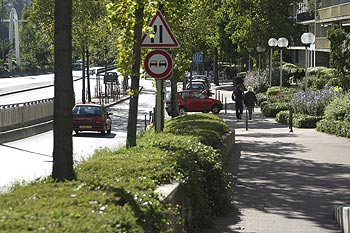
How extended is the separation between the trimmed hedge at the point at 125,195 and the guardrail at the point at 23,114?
18104mm

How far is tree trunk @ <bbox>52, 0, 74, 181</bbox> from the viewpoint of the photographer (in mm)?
7062

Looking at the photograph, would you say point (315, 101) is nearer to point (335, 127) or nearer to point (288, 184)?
point (335, 127)

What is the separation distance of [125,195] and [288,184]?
7.74 m

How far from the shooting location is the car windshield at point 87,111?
103 ft

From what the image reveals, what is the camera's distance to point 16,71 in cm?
10294

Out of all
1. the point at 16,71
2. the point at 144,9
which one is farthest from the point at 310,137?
the point at 16,71

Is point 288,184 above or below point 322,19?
below

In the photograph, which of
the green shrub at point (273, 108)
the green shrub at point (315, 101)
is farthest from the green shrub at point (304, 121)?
the green shrub at point (273, 108)

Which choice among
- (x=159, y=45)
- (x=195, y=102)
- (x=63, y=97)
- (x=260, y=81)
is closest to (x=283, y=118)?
(x=195, y=102)

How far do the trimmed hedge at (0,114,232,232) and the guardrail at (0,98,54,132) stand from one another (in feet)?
59.4

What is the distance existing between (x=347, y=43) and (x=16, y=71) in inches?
3125

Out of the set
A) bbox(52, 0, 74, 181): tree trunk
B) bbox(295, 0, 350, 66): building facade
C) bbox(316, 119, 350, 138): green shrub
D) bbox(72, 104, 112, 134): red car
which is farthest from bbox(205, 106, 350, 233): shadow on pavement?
bbox(295, 0, 350, 66): building facade

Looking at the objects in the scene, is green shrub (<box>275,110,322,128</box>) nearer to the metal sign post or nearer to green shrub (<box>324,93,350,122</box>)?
green shrub (<box>324,93,350,122</box>)

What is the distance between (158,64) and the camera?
12062 mm
